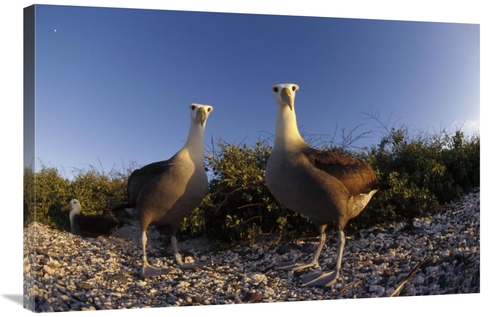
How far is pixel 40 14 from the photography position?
8078 millimetres

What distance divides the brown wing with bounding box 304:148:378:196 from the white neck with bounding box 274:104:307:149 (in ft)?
0.66

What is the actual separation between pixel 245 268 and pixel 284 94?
2240 millimetres

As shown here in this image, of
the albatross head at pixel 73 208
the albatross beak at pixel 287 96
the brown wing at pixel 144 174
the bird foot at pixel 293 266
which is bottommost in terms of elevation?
the bird foot at pixel 293 266

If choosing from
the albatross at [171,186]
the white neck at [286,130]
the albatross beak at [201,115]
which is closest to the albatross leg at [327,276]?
the white neck at [286,130]

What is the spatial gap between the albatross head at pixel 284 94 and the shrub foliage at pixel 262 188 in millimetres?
665

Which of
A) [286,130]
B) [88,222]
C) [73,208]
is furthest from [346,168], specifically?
[73,208]

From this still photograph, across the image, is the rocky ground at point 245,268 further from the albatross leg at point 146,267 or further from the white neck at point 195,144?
the white neck at point 195,144

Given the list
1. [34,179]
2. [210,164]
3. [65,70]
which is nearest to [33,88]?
[65,70]

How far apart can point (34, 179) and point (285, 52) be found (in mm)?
3466

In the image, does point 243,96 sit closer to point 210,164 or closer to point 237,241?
point 210,164

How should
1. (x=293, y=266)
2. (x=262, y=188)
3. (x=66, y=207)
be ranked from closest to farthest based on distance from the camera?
(x=66, y=207)
(x=293, y=266)
(x=262, y=188)

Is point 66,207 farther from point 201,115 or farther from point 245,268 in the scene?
point 245,268

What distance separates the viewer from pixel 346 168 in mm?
9133

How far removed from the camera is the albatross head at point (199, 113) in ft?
28.9
